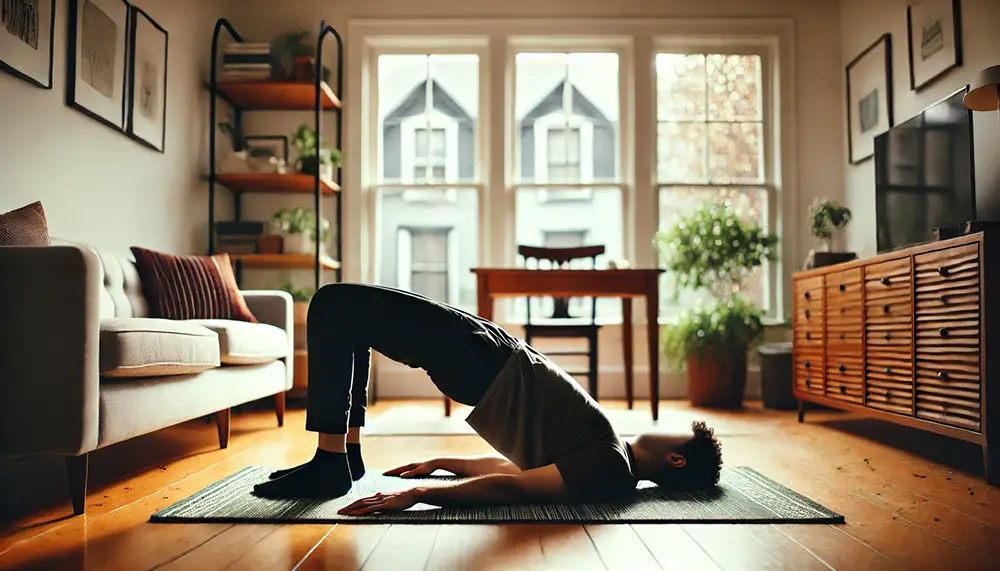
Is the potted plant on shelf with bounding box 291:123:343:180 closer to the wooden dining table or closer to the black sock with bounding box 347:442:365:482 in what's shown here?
the wooden dining table

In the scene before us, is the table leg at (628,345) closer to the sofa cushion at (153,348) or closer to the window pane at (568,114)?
the window pane at (568,114)

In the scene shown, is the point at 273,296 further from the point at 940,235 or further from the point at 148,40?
the point at 940,235

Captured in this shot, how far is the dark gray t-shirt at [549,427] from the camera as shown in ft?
6.15

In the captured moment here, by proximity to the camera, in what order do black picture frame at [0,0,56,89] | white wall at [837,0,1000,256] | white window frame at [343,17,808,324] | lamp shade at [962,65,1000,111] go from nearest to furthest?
1. lamp shade at [962,65,1000,111]
2. black picture frame at [0,0,56,89]
3. white wall at [837,0,1000,256]
4. white window frame at [343,17,808,324]

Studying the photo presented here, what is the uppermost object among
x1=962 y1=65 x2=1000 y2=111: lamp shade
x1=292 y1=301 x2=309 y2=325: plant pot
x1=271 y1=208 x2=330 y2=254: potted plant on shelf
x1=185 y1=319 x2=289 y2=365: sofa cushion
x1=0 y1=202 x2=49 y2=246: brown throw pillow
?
x1=962 y1=65 x2=1000 y2=111: lamp shade

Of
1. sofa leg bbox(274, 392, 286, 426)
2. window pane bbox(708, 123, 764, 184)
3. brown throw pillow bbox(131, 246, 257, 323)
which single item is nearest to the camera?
brown throw pillow bbox(131, 246, 257, 323)

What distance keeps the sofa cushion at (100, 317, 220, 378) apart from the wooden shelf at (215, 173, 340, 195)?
2107mm

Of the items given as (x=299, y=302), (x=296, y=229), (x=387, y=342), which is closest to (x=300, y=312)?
(x=299, y=302)

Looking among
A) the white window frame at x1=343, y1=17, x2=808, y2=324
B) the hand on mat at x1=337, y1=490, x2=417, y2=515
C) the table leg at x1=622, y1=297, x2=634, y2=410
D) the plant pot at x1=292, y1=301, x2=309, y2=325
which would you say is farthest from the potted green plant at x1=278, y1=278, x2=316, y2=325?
the hand on mat at x1=337, y1=490, x2=417, y2=515

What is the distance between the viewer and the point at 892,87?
14.7ft

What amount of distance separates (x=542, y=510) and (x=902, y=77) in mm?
3594

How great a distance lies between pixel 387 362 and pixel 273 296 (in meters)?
1.53

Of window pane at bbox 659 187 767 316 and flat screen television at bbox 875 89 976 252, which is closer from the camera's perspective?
flat screen television at bbox 875 89 976 252

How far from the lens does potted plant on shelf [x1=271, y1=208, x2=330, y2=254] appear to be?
471 centimetres
